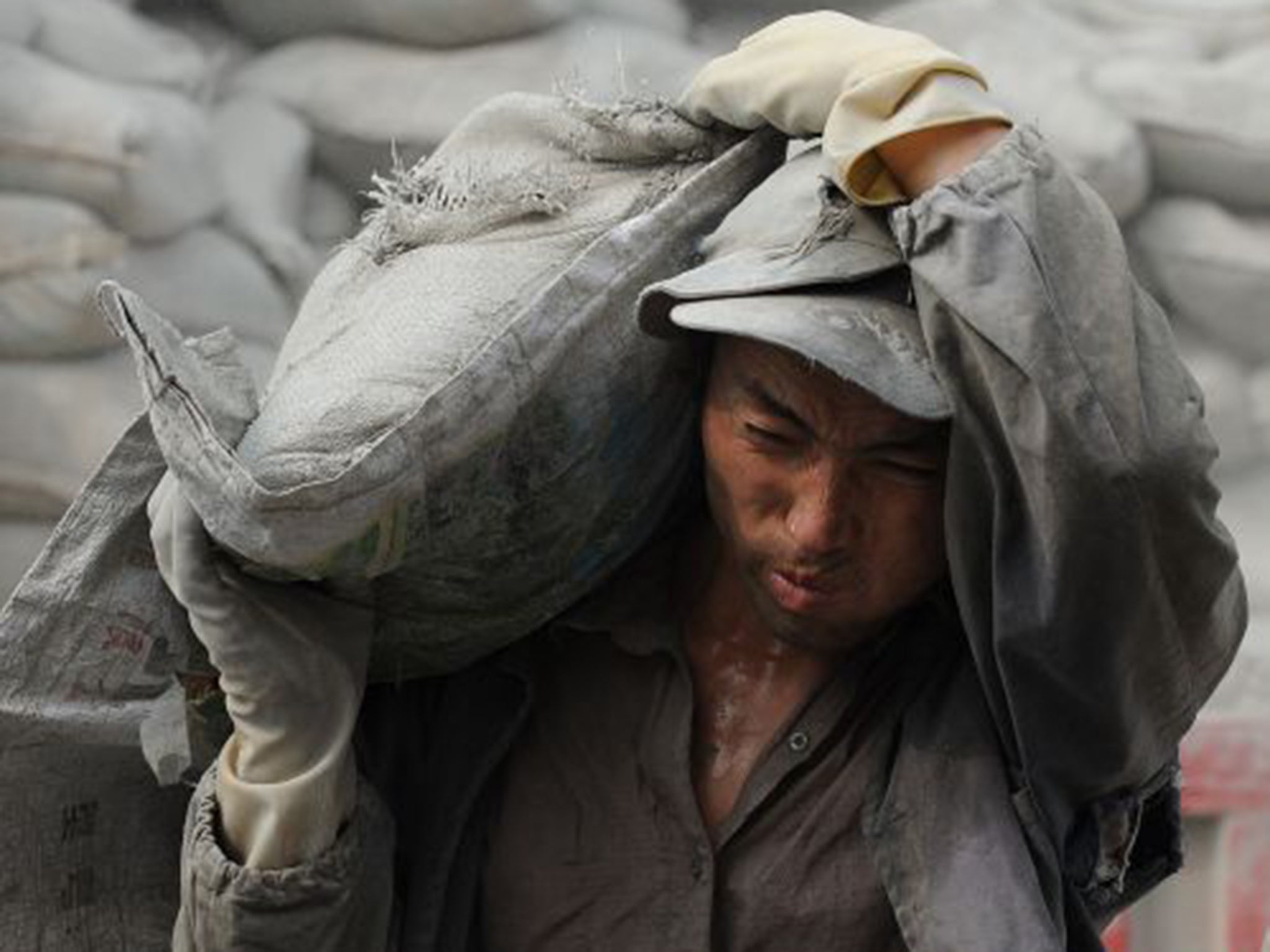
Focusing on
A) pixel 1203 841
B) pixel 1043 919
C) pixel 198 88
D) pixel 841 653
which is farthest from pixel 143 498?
pixel 198 88

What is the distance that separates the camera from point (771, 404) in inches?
75.1

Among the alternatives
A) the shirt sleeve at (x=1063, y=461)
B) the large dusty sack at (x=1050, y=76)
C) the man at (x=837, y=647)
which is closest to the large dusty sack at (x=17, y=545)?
the large dusty sack at (x=1050, y=76)

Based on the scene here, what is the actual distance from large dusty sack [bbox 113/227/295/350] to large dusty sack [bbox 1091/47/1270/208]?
4.54 ft

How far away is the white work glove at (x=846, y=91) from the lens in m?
1.87

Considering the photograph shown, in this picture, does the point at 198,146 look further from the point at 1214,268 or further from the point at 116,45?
the point at 1214,268

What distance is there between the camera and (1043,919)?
1.91 meters

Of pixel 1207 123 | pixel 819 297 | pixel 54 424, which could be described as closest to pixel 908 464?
pixel 819 297

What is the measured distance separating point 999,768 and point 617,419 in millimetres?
339

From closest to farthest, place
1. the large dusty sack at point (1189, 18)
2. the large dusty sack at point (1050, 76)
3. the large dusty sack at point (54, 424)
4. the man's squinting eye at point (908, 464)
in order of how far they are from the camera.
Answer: the man's squinting eye at point (908, 464), the large dusty sack at point (54, 424), the large dusty sack at point (1050, 76), the large dusty sack at point (1189, 18)

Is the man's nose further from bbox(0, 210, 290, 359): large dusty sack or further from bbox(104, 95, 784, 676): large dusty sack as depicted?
bbox(0, 210, 290, 359): large dusty sack

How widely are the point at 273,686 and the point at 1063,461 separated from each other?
0.51 metres

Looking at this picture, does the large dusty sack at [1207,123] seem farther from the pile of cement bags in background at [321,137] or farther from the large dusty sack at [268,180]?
the large dusty sack at [268,180]

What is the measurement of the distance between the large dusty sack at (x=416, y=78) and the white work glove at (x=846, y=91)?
8.37ft

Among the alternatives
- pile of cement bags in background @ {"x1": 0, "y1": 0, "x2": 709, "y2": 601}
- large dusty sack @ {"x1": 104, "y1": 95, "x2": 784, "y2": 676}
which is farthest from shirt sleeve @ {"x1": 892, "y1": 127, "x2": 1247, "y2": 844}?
pile of cement bags in background @ {"x1": 0, "y1": 0, "x2": 709, "y2": 601}
